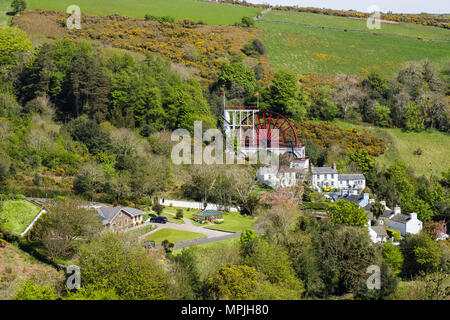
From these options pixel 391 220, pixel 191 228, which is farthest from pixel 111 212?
pixel 391 220

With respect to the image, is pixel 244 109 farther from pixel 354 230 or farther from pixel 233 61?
pixel 354 230

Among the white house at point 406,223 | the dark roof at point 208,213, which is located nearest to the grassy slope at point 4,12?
the dark roof at point 208,213

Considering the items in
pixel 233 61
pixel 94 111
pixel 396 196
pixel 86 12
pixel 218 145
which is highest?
pixel 86 12

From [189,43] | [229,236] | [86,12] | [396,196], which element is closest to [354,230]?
[229,236]

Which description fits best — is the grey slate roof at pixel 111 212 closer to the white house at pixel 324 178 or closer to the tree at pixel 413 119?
the white house at pixel 324 178

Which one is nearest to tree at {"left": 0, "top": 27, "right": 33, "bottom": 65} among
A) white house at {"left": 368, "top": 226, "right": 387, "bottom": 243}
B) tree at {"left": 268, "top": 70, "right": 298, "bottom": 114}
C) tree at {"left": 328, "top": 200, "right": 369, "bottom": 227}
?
tree at {"left": 268, "top": 70, "right": 298, "bottom": 114}

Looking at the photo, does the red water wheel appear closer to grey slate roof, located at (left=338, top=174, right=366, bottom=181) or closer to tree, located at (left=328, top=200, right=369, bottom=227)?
grey slate roof, located at (left=338, top=174, right=366, bottom=181)
